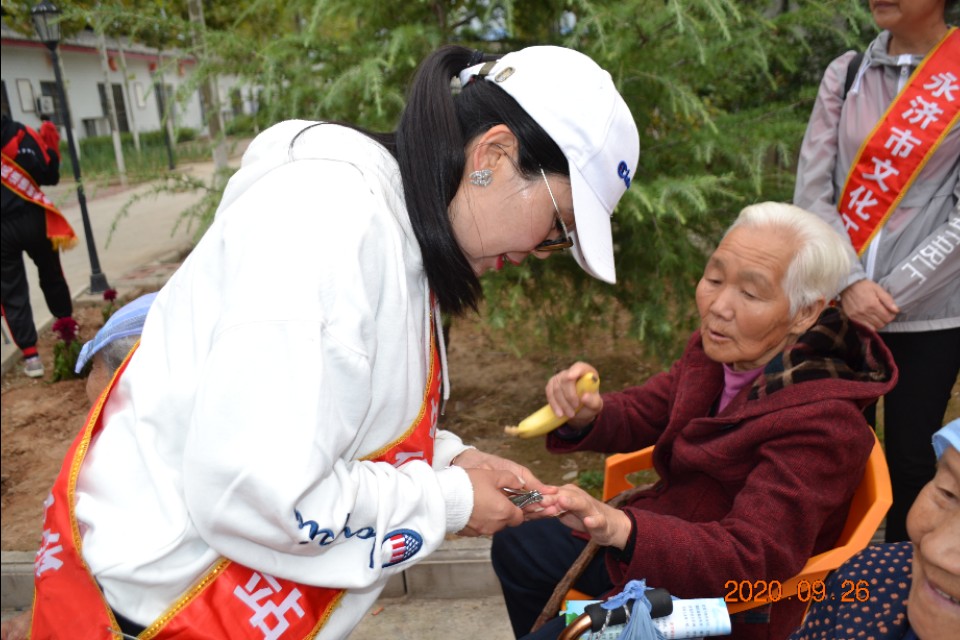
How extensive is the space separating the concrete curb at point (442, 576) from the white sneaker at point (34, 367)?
9.74ft

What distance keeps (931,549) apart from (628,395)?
1265 millimetres

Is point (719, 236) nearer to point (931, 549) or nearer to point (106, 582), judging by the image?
point (931, 549)

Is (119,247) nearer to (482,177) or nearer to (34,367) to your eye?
(34,367)

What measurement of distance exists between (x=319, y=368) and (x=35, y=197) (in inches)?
227

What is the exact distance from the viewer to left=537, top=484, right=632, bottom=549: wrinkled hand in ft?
5.79

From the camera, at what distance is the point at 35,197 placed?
19.2 ft

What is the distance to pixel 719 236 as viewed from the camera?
13.2 ft

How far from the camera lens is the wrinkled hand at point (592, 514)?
1.76 m

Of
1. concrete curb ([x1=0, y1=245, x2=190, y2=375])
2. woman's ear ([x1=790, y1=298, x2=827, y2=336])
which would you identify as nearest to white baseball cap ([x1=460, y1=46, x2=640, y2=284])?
woman's ear ([x1=790, y1=298, x2=827, y2=336])

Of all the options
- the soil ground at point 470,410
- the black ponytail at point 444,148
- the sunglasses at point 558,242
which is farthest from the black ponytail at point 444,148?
the soil ground at point 470,410

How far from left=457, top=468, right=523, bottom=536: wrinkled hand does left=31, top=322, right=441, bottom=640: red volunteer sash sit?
0.65 ft

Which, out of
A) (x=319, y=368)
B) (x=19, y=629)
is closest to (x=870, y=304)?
(x=319, y=368)

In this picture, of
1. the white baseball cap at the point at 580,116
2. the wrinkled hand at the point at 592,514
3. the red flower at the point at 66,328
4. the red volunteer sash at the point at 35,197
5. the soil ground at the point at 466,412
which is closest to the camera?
the white baseball cap at the point at 580,116

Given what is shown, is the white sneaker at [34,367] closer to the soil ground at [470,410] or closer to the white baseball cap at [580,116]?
the soil ground at [470,410]
